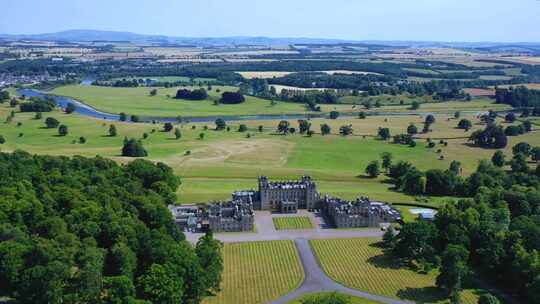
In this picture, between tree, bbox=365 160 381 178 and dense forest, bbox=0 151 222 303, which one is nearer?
dense forest, bbox=0 151 222 303

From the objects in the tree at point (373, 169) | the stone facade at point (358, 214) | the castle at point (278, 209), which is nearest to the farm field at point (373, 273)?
the stone facade at point (358, 214)

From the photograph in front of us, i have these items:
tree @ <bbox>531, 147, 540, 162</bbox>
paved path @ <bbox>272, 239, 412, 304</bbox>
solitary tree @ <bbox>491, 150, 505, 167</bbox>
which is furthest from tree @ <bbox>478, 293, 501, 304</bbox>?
tree @ <bbox>531, 147, 540, 162</bbox>

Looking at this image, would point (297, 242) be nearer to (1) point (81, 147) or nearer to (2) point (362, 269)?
(2) point (362, 269)

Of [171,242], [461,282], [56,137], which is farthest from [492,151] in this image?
[56,137]

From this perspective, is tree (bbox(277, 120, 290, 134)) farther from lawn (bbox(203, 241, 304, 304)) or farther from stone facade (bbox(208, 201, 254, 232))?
lawn (bbox(203, 241, 304, 304))

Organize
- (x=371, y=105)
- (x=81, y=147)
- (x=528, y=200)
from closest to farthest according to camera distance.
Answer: (x=528, y=200), (x=81, y=147), (x=371, y=105)

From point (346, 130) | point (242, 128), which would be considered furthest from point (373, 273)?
point (242, 128)
